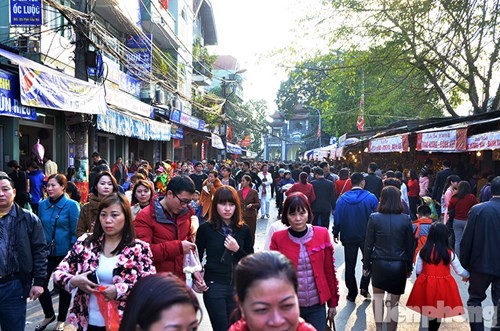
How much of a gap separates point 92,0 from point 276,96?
61835mm

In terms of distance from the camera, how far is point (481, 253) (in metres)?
4.94

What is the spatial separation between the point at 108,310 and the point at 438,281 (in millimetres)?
3429

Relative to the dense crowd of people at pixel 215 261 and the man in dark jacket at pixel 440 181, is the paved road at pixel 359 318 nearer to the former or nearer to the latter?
the dense crowd of people at pixel 215 261

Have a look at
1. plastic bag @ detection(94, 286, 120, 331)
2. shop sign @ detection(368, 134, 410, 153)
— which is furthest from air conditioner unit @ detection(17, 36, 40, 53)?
plastic bag @ detection(94, 286, 120, 331)

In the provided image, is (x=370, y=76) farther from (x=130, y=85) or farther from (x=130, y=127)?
(x=130, y=85)

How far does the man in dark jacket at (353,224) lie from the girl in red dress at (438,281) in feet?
5.61

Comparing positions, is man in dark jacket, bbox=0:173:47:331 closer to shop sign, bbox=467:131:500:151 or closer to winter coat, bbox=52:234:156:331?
winter coat, bbox=52:234:156:331

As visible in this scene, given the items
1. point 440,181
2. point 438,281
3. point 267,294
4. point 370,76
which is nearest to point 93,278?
point 267,294

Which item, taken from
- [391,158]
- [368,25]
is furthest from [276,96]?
[368,25]

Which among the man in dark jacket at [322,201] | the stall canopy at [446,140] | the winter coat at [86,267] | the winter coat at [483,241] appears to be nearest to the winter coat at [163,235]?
the winter coat at [86,267]

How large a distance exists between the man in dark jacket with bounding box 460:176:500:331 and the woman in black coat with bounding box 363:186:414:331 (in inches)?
23.3

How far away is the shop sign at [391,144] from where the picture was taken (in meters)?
14.1

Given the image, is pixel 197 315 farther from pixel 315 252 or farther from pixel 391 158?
pixel 391 158

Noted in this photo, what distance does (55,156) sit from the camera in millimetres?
14391
